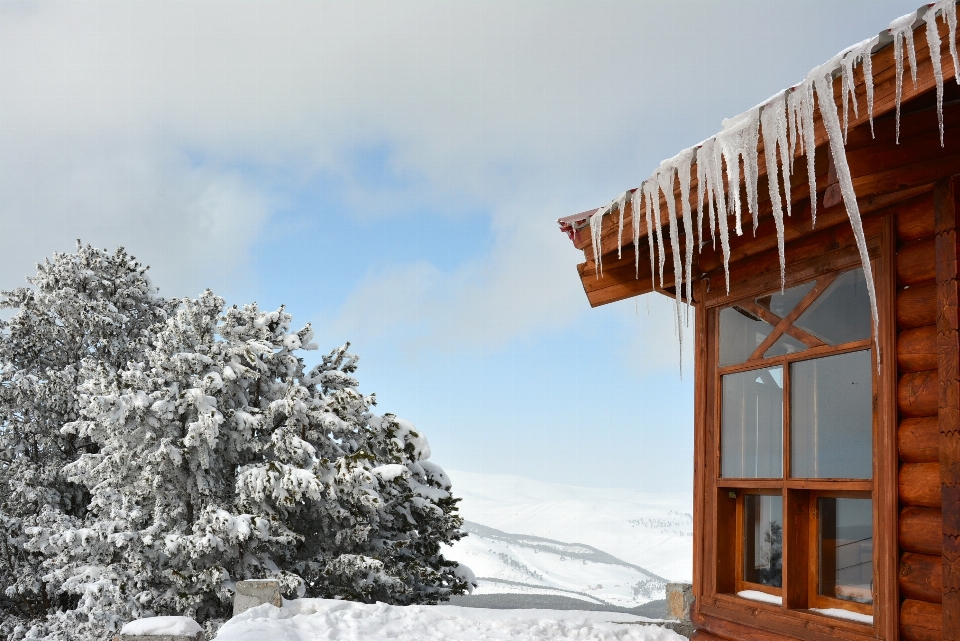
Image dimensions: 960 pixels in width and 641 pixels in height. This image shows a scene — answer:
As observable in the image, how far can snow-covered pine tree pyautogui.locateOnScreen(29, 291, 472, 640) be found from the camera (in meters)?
14.9

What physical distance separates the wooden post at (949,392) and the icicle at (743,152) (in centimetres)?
86

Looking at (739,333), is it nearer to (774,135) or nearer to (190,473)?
(774,135)

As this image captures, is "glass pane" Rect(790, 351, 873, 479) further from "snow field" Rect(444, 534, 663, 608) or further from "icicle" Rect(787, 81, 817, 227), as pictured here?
"snow field" Rect(444, 534, 663, 608)

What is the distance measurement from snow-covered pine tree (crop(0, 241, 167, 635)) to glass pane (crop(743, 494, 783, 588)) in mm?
16477

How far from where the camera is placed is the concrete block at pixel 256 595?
Answer: 7715 millimetres

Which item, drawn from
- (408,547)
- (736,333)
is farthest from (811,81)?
(408,547)

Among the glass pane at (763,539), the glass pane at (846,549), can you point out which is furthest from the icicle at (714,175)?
the glass pane at (763,539)

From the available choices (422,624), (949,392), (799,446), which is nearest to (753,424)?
(799,446)

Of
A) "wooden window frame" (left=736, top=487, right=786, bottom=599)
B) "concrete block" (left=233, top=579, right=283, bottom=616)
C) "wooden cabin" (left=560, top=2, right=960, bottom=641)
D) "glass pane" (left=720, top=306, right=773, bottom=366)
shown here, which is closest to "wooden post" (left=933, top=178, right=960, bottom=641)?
"wooden cabin" (left=560, top=2, right=960, bottom=641)

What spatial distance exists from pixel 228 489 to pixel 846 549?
45.0ft

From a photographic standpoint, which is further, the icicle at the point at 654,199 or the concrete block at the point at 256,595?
the concrete block at the point at 256,595

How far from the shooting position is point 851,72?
146 inches

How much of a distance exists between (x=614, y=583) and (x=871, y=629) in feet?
138

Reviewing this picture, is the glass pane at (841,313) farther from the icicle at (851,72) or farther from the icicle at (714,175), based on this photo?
the icicle at (851,72)
